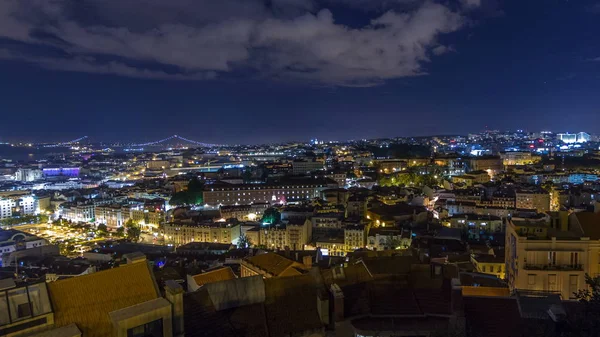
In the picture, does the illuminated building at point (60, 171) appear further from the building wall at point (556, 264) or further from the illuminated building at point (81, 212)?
the building wall at point (556, 264)

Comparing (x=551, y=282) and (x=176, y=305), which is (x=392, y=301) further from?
(x=551, y=282)

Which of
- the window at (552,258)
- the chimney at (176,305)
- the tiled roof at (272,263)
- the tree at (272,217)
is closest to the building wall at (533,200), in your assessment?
the tree at (272,217)

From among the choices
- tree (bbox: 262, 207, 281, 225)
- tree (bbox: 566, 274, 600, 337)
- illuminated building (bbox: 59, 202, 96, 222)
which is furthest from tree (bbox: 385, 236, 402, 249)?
illuminated building (bbox: 59, 202, 96, 222)

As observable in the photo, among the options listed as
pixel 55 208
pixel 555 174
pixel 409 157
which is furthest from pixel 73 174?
pixel 555 174

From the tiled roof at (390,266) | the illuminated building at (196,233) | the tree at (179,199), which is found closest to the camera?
the tiled roof at (390,266)

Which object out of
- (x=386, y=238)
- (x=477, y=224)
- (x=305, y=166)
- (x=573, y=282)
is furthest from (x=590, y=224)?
(x=305, y=166)

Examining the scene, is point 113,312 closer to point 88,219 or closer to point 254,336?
point 254,336
